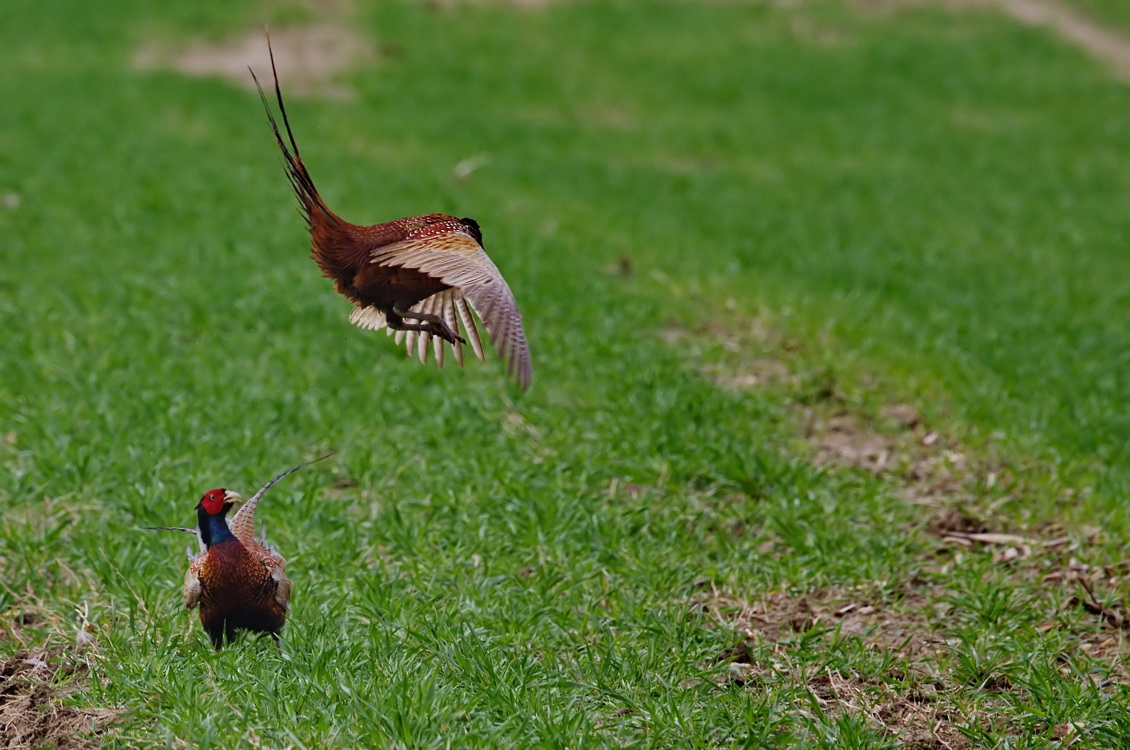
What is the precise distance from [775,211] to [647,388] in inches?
217

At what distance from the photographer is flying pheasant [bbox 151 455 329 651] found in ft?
10.2

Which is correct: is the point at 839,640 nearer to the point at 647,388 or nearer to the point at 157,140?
the point at 647,388

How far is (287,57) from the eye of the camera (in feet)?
54.5

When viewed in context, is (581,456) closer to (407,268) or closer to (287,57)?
(407,268)

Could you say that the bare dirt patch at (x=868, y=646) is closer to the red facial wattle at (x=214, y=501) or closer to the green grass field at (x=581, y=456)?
the green grass field at (x=581, y=456)

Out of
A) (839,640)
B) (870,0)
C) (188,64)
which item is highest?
(870,0)

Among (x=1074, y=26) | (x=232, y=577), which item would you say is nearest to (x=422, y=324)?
(x=232, y=577)

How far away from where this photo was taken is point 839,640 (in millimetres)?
4008

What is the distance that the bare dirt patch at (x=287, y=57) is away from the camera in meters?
15.7

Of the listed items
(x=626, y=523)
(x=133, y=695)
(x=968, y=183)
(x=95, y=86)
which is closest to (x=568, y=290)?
(x=626, y=523)

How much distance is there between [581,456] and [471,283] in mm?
3261

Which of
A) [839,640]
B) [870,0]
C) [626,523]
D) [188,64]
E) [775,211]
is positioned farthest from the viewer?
[870,0]

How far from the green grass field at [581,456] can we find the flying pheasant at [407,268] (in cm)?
A: 137

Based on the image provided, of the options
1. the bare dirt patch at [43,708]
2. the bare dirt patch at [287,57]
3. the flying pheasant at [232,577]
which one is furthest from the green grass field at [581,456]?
the bare dirt patch at [287,57]
